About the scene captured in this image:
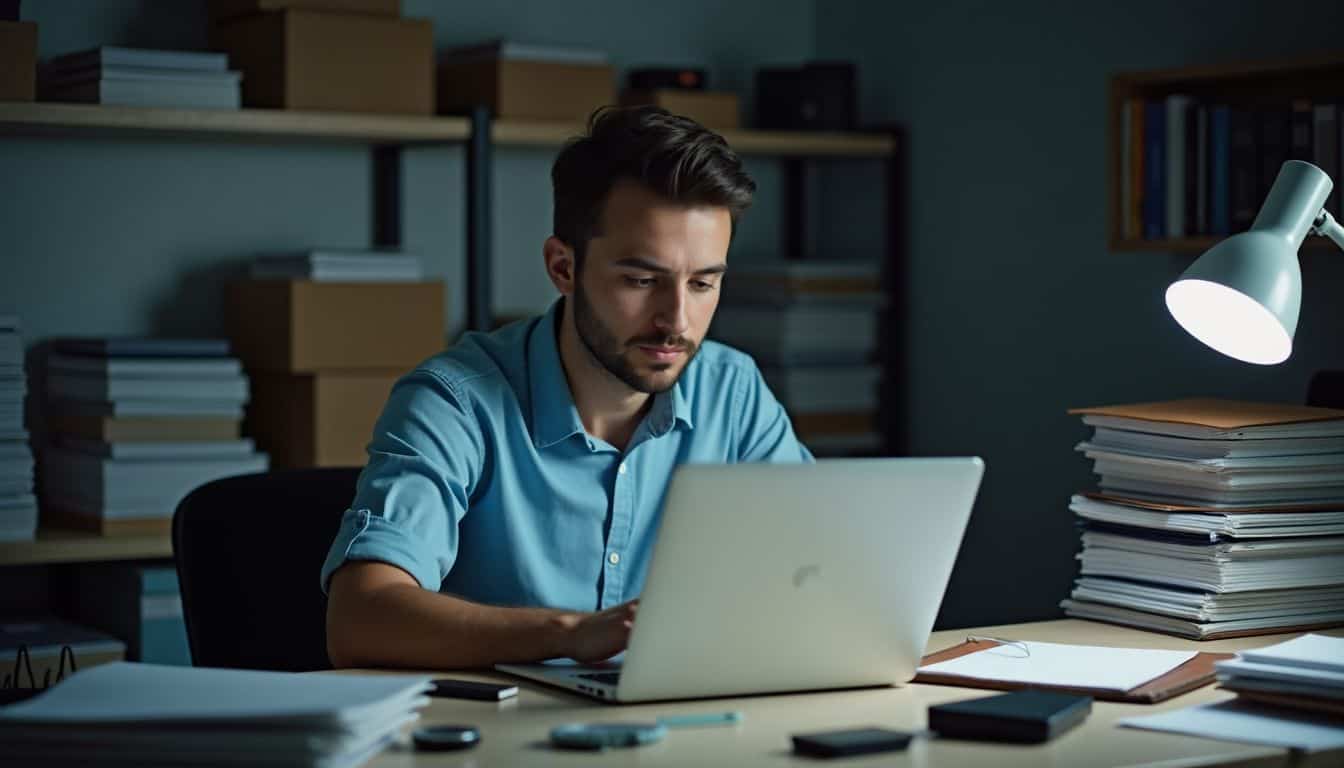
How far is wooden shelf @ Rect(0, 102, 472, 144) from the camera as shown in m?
2.89

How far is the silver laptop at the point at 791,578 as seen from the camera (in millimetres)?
1476

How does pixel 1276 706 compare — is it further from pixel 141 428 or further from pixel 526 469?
pixel 141 428

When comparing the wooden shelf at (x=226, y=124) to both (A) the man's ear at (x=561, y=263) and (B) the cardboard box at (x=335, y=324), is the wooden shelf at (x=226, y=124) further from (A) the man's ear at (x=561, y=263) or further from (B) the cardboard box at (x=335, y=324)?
(A) the man's ear at (x=561, y=263)

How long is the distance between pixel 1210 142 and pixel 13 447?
2008 mm

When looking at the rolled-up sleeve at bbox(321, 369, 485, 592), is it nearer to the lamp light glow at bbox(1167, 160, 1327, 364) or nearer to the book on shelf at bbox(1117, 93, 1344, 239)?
the lamp light glow at bbox(1167, 160, 1327, 364)

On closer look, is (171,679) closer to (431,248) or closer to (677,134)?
(677,134)

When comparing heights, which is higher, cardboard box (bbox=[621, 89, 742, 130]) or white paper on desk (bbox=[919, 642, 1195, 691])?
cardboard box (bbox=[621, 89, 742, 130])

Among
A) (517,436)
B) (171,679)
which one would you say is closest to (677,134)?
(517,436)

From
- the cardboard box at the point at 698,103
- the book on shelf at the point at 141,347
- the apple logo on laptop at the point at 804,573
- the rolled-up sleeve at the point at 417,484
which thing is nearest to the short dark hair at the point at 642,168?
the rolled-up sleeve at the point at 417,484

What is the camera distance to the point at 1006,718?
1.45m

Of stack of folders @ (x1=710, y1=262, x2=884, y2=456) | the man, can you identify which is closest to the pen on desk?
the man

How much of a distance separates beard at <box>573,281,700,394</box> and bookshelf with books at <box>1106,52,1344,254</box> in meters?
1.15

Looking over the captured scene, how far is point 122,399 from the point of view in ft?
9.78

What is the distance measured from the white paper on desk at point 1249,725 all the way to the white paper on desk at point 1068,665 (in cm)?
9
